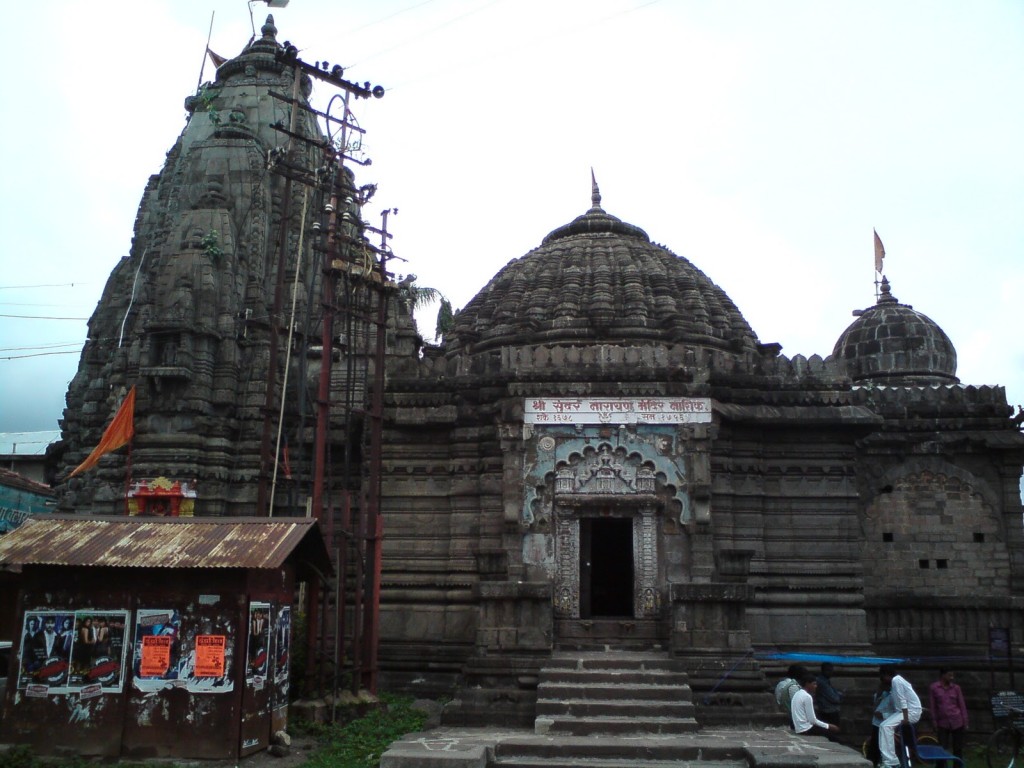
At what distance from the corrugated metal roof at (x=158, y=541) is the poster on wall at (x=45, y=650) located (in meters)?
0.75

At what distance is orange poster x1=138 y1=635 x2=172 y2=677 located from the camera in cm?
1146

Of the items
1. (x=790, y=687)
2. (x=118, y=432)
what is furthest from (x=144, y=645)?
(x=118, y=432)

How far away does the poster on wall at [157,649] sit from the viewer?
37.5 ft

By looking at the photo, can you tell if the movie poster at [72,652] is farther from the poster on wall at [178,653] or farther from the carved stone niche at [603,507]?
the carved stone niche at [603,507]

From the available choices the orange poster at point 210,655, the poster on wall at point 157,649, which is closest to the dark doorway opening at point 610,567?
the orange poster at point 210,655

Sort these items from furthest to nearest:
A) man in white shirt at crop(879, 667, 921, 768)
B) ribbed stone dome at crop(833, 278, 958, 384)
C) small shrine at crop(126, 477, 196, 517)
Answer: ribbed stone dome at crop(833, 278, 958, 384)
small shrine at crop(126, 477, 196, 517)
man in white shirt at crop(879, 667, 921, 768)

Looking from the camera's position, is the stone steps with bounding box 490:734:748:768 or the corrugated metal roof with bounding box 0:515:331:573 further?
the stone steps with bounding box 490:734:748:768

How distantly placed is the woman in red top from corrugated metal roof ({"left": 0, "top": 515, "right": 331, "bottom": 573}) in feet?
33.3

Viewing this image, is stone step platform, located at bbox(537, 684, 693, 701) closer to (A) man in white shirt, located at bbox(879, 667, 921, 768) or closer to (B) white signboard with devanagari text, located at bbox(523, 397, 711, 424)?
(A) man in white shirt, located at bbox(879, 667, 921, 768)

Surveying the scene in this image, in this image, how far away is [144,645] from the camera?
38.1 ft

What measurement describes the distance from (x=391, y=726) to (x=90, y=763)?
4377 mm

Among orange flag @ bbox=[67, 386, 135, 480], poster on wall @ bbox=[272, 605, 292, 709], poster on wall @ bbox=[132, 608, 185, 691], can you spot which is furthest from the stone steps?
orange flag @ bbox=[67, 386, 135, 480]

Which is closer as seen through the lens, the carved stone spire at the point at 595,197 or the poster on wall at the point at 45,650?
the poster on wall at the point at 45,650

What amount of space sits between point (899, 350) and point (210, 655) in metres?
20.4
